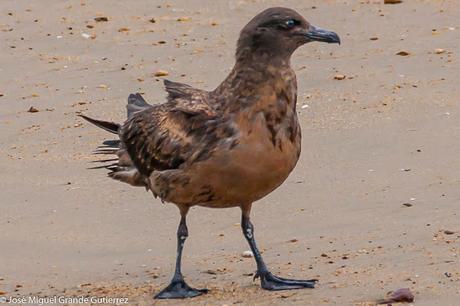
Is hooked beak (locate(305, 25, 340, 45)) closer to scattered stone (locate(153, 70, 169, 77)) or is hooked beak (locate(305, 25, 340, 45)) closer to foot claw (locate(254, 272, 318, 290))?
foot claw (locate(254, 272, 318, 290))

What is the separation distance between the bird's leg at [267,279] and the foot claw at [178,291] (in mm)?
330

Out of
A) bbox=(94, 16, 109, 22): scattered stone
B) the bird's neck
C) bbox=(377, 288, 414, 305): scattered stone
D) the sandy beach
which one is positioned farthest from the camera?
bbox=(94, 16, 109, 22): scattered stone

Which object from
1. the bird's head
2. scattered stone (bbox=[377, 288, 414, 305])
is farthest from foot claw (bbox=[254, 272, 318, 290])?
the bird's head

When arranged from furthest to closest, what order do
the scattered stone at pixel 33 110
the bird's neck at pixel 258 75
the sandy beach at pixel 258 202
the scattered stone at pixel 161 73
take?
the scattered stone at pixel 161 73 → the scattered stone at pixel 33 110 → the sandy beach at pixel 258 202 → the bird's neck at pixel 258 75

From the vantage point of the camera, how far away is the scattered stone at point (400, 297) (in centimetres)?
727

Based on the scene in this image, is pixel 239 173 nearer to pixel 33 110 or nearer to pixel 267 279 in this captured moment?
pixel 267 279

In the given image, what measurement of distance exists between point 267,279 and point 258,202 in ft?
5.00

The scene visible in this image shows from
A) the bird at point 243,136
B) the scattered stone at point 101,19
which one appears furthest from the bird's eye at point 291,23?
the scattered stone at point 101,19

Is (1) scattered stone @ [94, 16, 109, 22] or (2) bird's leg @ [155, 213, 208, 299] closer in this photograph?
(2) bird's leg @ [155, 213, 208, 299]

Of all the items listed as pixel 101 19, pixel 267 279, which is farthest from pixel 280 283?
pixel 101 19

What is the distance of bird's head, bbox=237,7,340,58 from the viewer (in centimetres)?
791

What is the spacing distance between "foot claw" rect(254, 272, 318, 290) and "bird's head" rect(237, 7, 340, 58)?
1249mm

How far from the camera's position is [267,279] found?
8.01 m

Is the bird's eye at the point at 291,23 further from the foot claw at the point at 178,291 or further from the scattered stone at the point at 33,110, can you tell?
the scattered stone at the point at 33,110
